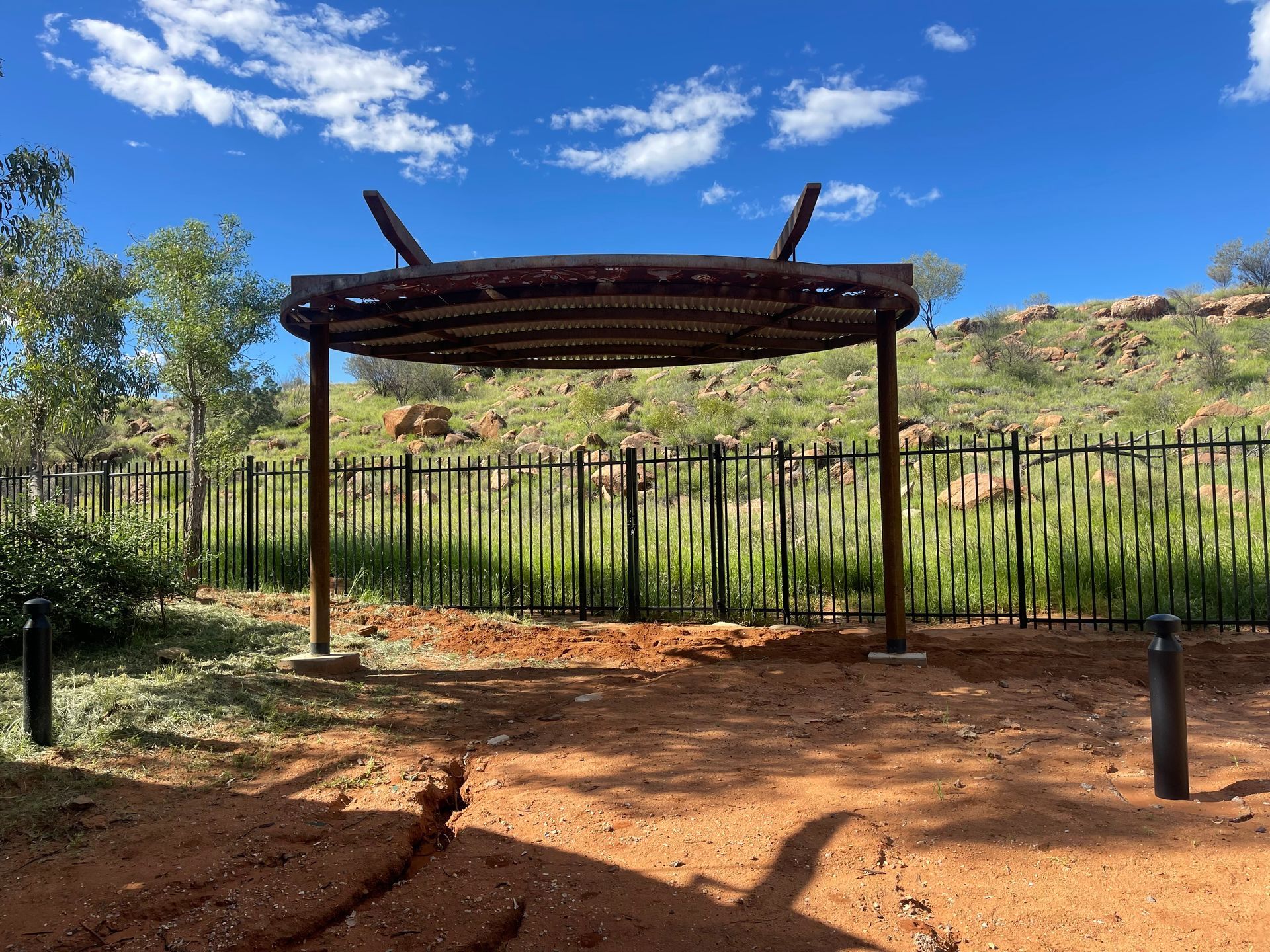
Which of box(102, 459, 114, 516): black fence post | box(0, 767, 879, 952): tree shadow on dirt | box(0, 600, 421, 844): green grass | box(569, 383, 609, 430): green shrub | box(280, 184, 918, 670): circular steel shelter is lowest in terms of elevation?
box(0, 767, 879, 952): tree shadow on dirt

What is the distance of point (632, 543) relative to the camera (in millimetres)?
10992

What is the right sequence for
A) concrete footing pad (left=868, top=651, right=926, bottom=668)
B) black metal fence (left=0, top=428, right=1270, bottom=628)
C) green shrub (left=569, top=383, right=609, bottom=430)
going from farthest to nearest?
green shrub (left=569, top=383, right=609, bottom=430) → black metal fence (left=0, top=428, right=1270, bottom=628) → concrete footing pad (left=868, top=651, right=926, bottom=668)

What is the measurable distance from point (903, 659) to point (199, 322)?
14.0 m

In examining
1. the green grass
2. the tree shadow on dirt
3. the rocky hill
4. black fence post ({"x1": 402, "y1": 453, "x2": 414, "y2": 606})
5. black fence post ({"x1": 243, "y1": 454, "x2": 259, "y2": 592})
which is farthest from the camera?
the rocky hill

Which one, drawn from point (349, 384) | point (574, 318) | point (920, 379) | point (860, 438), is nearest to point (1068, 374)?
point (920, 379)

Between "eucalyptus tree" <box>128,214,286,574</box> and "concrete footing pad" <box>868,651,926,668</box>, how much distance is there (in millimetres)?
11534

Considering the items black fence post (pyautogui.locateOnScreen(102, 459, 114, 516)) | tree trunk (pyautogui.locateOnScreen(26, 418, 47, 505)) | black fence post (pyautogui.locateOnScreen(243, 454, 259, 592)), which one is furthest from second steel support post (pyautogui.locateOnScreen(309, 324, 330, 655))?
tree trunk (pyautogui.locateOnScreen(26, 418, 47, 505))

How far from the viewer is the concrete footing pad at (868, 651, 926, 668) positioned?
7.64 m

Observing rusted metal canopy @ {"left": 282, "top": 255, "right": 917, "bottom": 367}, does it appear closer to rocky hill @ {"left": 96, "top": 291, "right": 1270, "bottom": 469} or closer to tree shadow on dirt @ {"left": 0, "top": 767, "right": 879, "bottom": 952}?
tree shadow on dirt @ {"left": 0, "top": 767, "right": 879, "bottom": 952}

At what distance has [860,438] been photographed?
74.6ft

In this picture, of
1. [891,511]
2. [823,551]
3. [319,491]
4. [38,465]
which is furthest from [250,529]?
[891,511]

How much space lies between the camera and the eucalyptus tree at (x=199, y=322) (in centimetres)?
1534

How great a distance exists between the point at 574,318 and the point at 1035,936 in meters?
5.75

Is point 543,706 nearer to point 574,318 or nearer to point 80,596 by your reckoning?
point 574,318
